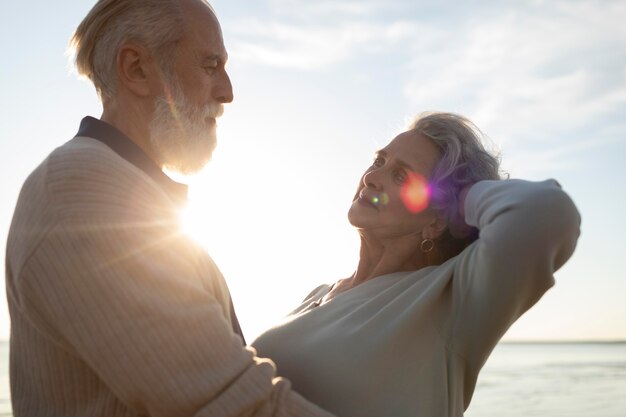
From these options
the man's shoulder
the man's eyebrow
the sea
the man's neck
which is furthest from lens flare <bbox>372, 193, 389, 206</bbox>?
the sea

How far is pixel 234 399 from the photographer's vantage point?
1.62 metres

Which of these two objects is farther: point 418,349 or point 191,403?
point 418,349

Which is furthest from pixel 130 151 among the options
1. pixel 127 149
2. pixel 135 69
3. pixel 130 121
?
pixel 135 69

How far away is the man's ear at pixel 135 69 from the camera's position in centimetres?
229

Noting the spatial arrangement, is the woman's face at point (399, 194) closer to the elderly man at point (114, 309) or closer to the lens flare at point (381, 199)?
the lens flare at point (381, 199)

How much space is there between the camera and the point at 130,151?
2127mm

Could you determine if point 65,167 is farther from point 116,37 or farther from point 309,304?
point 309,304

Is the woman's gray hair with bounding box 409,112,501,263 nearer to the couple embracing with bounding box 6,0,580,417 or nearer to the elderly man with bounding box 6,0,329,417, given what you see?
the couple embracing with bounding box 6,0,580,417

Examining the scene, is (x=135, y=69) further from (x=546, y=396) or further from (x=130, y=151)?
(x=546, y=396)

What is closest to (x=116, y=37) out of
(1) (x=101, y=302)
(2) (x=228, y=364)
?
(1) (x=101, y=302)

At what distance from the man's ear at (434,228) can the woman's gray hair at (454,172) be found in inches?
0.9

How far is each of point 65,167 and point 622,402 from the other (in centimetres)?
1301

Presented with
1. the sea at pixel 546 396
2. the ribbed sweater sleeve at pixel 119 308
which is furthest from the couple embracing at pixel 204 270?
the sea at pixel 546 396

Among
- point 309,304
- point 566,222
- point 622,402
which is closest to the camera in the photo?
point 566,222
